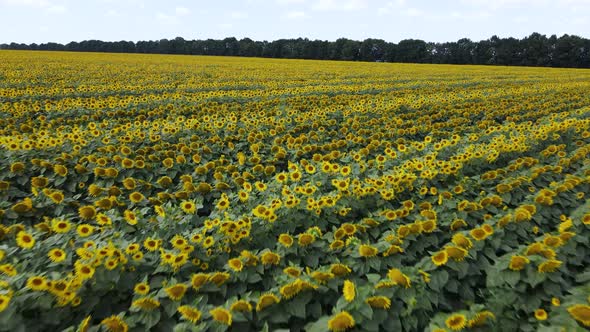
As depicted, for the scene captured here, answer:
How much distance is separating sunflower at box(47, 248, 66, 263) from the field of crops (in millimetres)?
21

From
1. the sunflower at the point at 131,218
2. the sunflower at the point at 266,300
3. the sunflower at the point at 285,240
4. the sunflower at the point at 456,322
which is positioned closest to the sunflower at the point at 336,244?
the sunflower at the point at 285,240

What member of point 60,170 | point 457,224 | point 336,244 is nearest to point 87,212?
point 60,170

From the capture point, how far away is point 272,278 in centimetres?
318

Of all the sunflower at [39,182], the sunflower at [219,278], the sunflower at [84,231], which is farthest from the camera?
the sunflower at [39,182]

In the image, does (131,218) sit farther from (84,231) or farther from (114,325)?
(114,325)

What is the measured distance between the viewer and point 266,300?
2646 mm

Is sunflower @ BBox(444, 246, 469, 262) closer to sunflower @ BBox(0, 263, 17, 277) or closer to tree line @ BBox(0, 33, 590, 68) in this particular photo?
sunflower @ BBox(0, 263, 17, 277)

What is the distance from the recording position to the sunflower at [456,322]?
2.41m

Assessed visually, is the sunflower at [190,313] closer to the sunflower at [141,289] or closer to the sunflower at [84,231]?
the sunflower at [141,289]

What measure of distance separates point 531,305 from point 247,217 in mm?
2508

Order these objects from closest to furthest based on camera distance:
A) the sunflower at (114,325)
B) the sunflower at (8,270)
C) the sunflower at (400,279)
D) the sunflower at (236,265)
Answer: the sunflower at (114,325), the sunflower at (8,270), the sunflower at (400,279), the sunflower at (236,265)

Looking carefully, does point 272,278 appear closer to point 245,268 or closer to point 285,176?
point 245,268

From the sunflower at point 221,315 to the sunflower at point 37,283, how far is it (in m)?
1.17

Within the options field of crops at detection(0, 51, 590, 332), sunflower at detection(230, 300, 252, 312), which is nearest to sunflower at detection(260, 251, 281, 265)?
field of crops at detection(0, 51, 590, 332)
